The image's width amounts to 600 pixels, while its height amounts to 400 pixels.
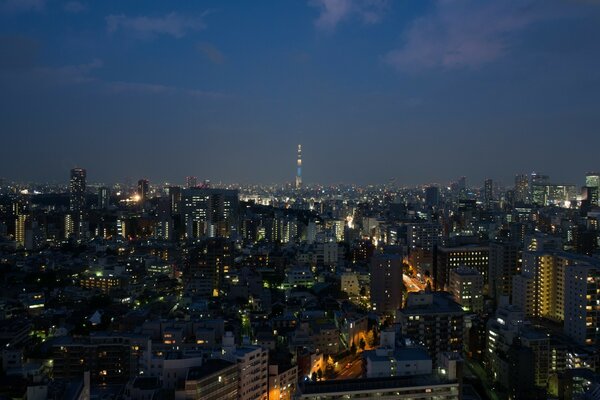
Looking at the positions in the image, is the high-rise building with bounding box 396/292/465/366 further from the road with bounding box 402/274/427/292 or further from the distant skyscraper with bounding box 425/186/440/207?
the distant skyscraper with bounding box 425/186/440/207

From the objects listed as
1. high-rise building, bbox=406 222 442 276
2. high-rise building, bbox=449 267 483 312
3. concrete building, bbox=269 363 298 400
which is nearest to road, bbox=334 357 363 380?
concrete building, bbox=269 363 298 400

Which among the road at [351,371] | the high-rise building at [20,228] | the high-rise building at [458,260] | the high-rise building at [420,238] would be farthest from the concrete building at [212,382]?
the high-rise building at [20,228]

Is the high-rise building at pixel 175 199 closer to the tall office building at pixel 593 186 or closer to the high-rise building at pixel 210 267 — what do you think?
the high-rise building at pixel 210 267

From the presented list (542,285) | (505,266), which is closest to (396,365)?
(542,285)

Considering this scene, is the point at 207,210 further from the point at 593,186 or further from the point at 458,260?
the point at 593,186

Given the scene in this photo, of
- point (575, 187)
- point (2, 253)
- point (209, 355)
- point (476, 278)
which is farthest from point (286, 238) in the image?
point (575, 187)

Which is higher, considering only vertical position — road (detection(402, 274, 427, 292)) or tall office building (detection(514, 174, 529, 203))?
tall office building (detection(514, 174, 529, 203))
